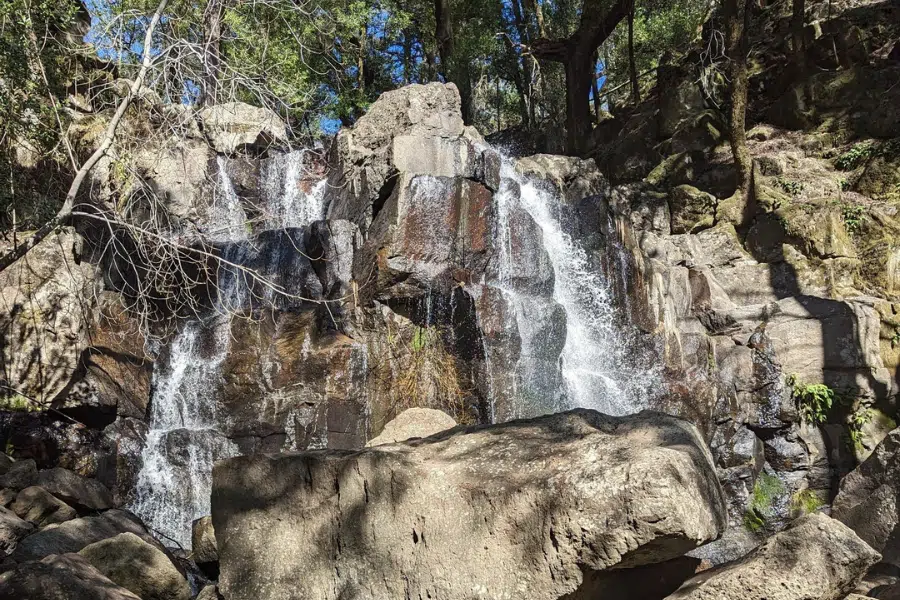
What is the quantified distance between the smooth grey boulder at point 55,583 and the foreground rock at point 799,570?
3.04 meters

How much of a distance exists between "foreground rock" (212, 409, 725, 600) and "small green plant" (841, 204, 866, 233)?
12721 mm

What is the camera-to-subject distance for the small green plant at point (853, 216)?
1512 centimetres

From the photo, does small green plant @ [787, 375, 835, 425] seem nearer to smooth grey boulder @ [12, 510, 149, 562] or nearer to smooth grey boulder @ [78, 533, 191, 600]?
smooth grey boulder @ [12, 510, 149, 562]

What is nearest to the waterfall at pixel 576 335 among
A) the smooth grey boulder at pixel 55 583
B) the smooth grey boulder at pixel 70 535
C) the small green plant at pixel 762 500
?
the small green plant at pixel 762 500

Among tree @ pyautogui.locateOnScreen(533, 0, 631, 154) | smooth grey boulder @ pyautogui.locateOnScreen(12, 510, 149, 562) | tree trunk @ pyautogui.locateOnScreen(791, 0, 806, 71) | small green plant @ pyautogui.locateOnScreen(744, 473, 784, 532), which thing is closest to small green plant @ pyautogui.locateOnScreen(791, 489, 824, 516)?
small green plant @ pyautogui.locateOnScreen(744, 473, 784, 532)

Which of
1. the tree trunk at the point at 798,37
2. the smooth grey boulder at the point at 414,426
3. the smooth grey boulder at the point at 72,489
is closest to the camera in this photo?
the smooth grey boulder at the point at 414,426

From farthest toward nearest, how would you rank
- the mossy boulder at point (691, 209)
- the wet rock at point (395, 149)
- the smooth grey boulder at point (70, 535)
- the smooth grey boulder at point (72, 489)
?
the mossy boulder at point (691, 209) < the wet rock at point (395, 149) < the smooth grey boulder at point (72, 489) < the smooth grey boulder at point (70, 535)

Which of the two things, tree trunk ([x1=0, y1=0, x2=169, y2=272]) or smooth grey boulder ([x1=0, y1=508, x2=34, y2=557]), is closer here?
smooth grey boulder ([x1=0, y1=508, x2=34, y2=557])

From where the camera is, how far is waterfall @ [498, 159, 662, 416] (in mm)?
11555

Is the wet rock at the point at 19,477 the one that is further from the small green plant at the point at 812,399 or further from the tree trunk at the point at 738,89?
the tree trunk at the point at 738,89

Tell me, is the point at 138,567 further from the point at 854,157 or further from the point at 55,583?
the point at 854,157

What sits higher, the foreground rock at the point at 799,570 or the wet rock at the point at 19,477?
the wet rock at the point at 19,477

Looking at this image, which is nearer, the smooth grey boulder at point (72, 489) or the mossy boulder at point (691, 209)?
the smooth grey boulder at point (72, 489)

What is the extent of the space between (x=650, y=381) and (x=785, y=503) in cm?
265
